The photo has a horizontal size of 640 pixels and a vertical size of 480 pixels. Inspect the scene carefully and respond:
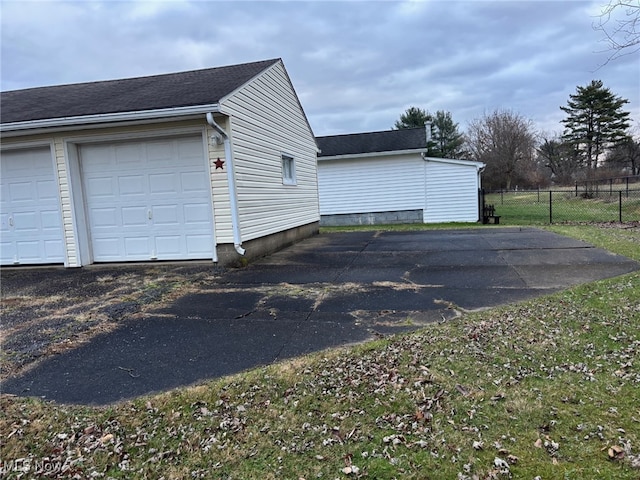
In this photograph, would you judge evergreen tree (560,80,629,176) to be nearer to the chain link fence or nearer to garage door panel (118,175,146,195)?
the chain link fence

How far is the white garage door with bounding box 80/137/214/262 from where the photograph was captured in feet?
25.3

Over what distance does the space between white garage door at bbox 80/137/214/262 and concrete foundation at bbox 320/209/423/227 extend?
1175cm

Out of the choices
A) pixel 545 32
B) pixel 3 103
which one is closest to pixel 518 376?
pixel 545 32

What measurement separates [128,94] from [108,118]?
167 cm

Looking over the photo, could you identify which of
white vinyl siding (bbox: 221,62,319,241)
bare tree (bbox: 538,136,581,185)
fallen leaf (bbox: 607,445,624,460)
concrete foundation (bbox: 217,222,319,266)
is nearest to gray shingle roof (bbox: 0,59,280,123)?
white vinyl siding (bbox: 221,62,319,241)

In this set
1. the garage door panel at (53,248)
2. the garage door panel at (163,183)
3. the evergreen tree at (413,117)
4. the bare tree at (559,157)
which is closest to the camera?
the garage door panel at (163,183)

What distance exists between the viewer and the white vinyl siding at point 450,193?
16875 mm

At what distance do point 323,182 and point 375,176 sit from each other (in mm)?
2557

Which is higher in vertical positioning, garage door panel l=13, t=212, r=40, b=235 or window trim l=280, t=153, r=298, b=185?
window trim l=280, t=153, r=298, b=185

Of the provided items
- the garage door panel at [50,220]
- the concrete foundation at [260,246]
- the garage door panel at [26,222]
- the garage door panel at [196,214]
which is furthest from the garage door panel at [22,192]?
the concrete foundation at [260,246]

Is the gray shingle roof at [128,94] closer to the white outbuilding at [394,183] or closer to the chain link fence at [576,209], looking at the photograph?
the white outbuilding at [394,183]

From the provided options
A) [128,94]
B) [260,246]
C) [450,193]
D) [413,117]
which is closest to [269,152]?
[260,246]

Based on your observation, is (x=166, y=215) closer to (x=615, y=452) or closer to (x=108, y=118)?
(x=108, y=118)

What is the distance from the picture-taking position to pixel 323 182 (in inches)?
Result: 751
